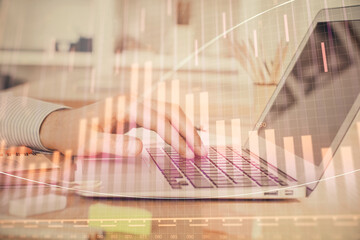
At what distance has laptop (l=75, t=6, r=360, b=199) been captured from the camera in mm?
261

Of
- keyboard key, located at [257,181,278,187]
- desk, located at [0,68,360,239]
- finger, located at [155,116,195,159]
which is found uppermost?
finger, located at [155,116,195,159]

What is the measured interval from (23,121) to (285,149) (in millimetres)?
432

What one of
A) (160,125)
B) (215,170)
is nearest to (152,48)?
(160,125)

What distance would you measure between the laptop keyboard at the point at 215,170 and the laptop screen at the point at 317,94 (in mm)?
35

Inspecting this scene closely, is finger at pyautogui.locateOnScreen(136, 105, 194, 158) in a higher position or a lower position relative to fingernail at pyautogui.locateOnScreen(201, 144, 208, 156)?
higher

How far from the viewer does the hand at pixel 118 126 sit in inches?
13.5

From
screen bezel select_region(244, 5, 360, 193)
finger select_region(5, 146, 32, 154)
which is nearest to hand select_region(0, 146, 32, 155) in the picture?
finger select_region(5, 146, 32, 154)

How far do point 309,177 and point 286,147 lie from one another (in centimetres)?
6

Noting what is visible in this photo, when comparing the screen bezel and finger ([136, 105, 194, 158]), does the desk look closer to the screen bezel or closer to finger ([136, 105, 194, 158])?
the screen bezel

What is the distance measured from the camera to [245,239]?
0.75 feet

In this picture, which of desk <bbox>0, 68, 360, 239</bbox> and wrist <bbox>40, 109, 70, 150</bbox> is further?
wrist <bbox>40, 109, 70, 150</bbox>

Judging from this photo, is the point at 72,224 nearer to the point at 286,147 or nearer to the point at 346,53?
the point at 286,147

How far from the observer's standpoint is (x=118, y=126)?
36 centimetres

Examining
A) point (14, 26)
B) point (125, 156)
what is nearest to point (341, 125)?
point (125, 156)
